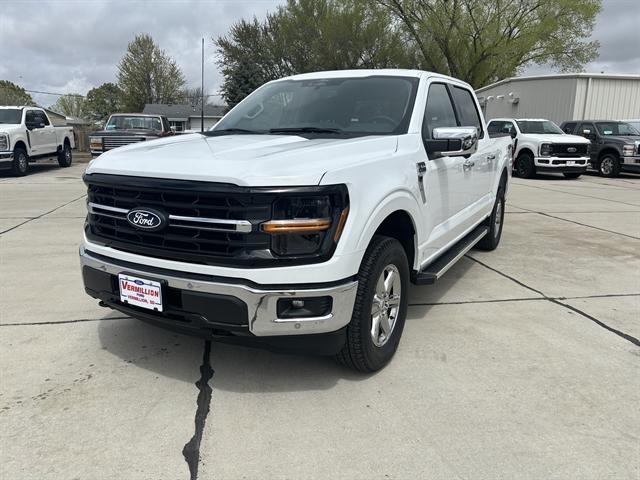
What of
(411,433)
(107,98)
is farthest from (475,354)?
(107,98)

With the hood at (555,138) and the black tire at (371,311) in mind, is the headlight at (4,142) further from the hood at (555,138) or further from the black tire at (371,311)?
the hood at (555,138)

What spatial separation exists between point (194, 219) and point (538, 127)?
17381mm

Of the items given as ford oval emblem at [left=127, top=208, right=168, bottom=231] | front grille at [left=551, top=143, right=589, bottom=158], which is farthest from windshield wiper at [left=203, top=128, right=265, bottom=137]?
front grille at [left=551, top=143, right=589, bottom=158]

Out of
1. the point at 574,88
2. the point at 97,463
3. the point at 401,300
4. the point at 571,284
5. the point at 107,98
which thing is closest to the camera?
the point at 97,463

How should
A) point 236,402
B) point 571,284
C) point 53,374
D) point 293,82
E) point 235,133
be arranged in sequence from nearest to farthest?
1. point 236,402
2. point 53,374
3. point 235,133
4. point 293,82
5. point 571,284

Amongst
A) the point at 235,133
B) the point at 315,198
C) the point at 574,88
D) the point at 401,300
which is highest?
the point at 574,88

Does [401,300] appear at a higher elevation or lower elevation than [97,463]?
higher

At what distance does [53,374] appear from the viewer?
328 cm

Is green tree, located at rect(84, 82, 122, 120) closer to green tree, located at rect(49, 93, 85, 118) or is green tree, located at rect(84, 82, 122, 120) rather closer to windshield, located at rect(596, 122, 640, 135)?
green tree, located at rect(49, 93, 85, 118)

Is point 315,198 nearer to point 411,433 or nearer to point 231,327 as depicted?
point 231,327

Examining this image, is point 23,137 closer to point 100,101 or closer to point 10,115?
point 10,115

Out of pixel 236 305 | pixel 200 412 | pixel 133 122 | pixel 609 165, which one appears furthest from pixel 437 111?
pixel 609 165

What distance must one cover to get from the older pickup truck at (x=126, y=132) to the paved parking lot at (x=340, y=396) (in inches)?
406

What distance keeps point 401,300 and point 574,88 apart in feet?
76.1
